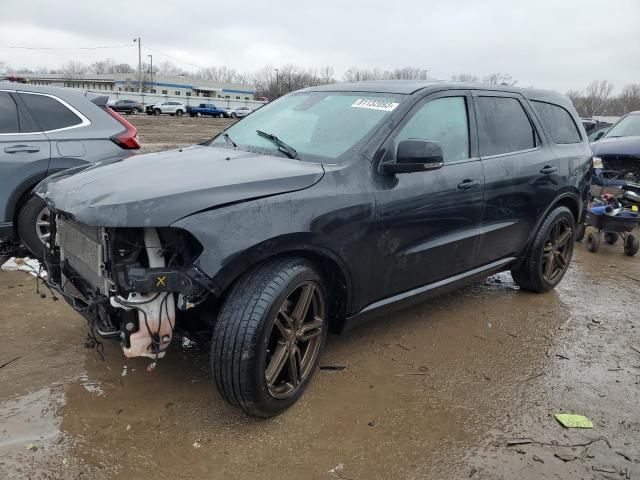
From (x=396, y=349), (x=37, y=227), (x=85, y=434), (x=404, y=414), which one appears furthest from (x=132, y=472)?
(x=37, y=227)

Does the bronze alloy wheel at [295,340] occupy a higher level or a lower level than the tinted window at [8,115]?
lower

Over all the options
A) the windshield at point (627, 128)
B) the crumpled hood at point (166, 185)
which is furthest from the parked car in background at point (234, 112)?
the crumpled hood at point (166, 185)

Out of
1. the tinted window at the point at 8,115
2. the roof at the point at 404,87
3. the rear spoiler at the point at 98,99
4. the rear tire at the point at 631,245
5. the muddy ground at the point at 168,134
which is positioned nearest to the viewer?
the roof at the point at 404,87

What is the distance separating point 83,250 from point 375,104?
204 centimetres

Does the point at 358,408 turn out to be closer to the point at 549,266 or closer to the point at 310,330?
the point at 310,330

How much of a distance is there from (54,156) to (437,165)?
376cm

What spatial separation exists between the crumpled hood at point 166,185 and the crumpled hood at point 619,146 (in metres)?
6.96

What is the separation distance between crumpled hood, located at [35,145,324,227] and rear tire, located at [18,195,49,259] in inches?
77.7

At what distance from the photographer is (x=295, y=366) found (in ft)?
9.73

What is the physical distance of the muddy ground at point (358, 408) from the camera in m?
2.56

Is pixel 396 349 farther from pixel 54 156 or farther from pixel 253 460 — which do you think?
pixel 54 156

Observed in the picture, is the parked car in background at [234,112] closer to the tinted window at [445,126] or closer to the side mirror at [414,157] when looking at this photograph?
the tinted window at [445,126]

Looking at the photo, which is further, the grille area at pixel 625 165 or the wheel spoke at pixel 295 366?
the grille area at pixel 625 165

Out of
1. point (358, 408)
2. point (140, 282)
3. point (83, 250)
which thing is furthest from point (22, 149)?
point (358, 408)
